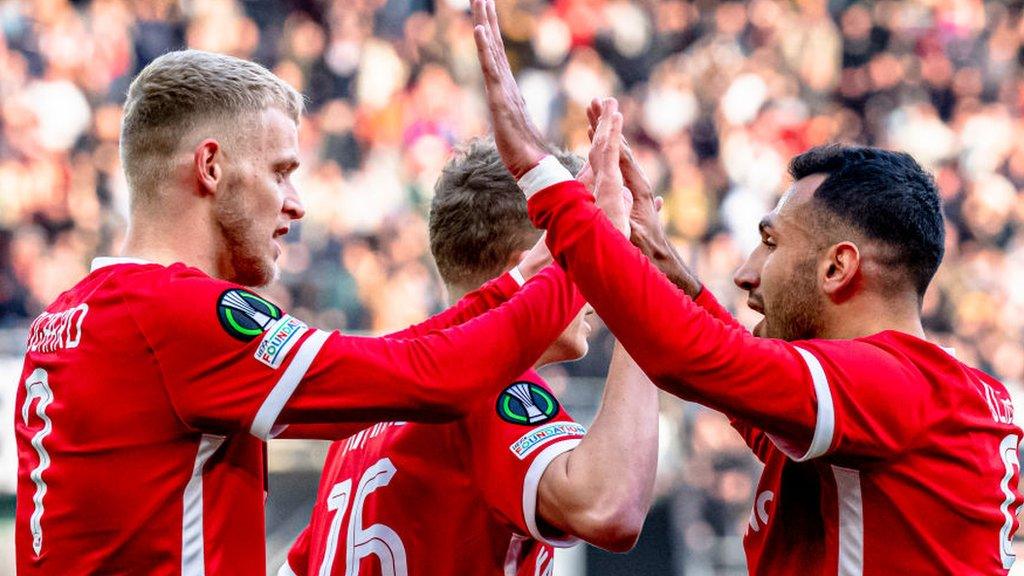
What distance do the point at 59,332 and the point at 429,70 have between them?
28.5 ft

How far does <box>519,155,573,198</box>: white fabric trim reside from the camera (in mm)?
2469

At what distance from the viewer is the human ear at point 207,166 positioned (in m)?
2.52

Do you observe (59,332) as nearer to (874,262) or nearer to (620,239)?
(620,239)

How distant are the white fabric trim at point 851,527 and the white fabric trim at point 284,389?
107 cm

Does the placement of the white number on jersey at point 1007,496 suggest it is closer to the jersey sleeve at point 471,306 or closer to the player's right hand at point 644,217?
the player's right hand at point 644,217

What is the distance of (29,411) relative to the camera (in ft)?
8.23

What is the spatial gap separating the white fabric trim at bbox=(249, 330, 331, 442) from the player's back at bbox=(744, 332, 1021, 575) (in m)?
0.98

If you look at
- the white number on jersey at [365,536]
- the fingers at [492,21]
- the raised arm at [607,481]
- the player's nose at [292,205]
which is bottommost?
the white number on jersey at [365,536]

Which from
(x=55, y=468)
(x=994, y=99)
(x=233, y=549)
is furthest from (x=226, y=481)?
(x=994, y=99)

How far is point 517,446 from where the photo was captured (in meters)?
2.53

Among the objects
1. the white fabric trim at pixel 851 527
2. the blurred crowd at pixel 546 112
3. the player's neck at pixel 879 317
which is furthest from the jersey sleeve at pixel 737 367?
the blurred crowd at pixel 546 112

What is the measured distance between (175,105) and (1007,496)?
74.5 inches

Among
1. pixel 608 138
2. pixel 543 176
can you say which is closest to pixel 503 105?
pixel 543 176

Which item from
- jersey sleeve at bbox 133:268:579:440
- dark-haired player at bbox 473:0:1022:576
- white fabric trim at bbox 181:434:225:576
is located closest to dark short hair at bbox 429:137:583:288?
dark-haired player at bbox 473:0:1022:576
